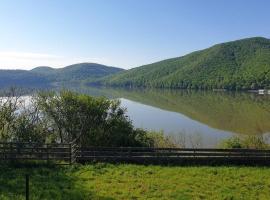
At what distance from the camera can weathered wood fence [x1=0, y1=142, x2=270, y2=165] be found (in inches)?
1015

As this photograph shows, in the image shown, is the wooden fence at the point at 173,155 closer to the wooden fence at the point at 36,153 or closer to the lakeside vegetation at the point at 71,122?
the wooden fence at the point at 36,153

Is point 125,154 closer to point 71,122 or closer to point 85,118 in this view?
point 85,118

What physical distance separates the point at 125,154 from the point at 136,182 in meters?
5.40

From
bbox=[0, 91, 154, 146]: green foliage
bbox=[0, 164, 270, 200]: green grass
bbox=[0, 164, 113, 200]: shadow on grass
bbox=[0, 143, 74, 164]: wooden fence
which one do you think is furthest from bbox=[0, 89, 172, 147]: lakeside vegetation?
bbox=[0, 164, 113, 200]: shadow on grass

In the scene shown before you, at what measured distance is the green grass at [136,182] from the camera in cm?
2005

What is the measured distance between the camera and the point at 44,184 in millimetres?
20953

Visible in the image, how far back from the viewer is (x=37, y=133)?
127 ft

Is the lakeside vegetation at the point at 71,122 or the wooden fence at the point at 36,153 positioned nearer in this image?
the wooden fence at the point at 36,153

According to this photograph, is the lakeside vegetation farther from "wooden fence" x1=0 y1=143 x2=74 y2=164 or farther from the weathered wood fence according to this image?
"wooden fence" x1=0 y1=143 x2=74 y2=164

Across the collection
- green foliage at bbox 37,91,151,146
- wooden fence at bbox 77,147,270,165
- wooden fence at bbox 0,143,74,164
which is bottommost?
wooden fence at bbox 77,147,270,165

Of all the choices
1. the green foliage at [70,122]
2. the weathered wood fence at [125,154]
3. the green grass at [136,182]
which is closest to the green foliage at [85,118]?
the green foliage at [70,122]

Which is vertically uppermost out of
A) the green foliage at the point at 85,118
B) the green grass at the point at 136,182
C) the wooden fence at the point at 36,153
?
the green foliage at the point at 85,118

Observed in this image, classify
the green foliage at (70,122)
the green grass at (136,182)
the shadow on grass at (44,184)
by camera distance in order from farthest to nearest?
the green foliage at (70,122) < the green grass at (136,182) < the shadow on grass at (44,184)

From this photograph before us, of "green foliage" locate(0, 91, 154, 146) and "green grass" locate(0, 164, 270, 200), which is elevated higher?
"green foliage" locate(0, 91, 154, 146)
